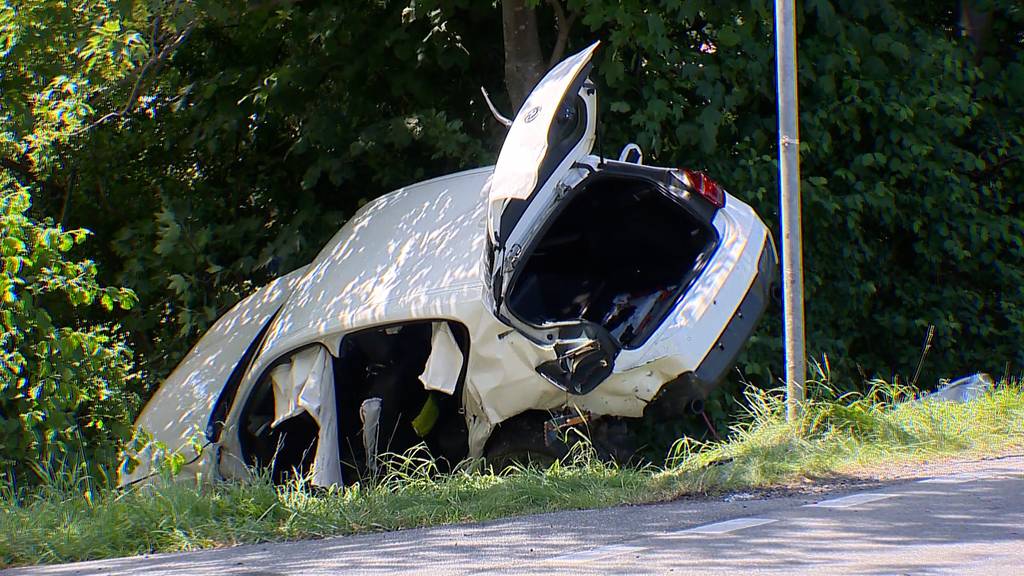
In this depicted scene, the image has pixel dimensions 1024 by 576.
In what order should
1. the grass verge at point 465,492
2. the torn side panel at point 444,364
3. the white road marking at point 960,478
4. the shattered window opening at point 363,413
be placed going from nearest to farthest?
the grass verge at point 465,492 → the white road marking at point 960,478 → the torn side panel at point 444,364 → the shattered window opening at point 363,413

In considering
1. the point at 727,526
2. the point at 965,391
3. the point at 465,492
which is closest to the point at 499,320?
the point at 465,492

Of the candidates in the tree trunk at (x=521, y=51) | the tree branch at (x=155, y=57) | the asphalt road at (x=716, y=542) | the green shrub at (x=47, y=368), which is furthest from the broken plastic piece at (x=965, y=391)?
the tree branch at (x=155, y=57)

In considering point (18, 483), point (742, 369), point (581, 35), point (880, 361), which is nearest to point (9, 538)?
point (18, 483)

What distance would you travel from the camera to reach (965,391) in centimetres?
870

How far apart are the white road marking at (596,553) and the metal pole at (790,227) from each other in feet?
9.04

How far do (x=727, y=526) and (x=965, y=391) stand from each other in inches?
183

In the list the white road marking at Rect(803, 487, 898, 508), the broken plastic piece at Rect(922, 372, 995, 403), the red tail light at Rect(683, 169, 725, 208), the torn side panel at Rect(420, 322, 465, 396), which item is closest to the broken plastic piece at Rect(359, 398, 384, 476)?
the torn side panel at Rect(420, 322, 465, 396)

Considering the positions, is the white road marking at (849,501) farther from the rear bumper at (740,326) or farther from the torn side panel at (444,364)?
the torn side panel at (444,364)

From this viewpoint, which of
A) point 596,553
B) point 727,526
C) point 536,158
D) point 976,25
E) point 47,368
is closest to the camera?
point 596,553

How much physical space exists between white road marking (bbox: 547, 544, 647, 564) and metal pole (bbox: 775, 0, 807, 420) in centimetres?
276

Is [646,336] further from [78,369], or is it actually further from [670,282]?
[78,369]

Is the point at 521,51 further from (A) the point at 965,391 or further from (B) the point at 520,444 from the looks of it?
(A) the point at 965,391

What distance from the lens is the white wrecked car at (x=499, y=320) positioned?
6559 mm

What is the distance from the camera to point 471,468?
23.0ft
